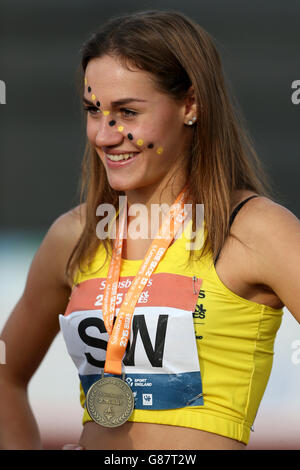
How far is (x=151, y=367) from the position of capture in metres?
2.27

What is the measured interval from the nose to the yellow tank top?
483 millimetres

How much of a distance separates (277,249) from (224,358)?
1.20ft

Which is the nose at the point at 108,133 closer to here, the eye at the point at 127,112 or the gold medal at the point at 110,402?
→ the eye at the point at 127,112

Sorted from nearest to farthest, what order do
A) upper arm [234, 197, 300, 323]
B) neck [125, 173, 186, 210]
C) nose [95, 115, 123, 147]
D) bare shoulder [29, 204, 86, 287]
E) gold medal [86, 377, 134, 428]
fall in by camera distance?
upper arm [234, 197, 300, 323] → gold medal [86, 377, 134, 428] → nose [95, 115, 123, 147] → neck [125, 173, 186, 210] → bare shoulder [29, 204, 86, 287]

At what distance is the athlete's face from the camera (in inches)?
92.3

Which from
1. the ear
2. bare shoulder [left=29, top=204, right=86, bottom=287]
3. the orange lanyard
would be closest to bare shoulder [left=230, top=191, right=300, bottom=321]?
the orange lanyard

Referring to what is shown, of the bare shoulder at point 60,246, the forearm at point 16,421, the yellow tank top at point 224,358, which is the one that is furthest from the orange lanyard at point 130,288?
the forearm at point 16,421

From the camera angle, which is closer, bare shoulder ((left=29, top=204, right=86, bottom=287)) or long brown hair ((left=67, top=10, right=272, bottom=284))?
long brown hair ((left=67, top=10, right=272, bottom=284))

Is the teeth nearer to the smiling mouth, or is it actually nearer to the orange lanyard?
the smiling mouth

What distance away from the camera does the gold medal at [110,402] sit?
2.28 m

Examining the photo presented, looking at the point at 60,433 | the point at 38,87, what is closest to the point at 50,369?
the point at 60,433

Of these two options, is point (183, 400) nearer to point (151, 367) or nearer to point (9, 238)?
point (151, 367)

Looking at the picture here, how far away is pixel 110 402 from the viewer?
230cm

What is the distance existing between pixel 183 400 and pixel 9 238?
20.0 ft
